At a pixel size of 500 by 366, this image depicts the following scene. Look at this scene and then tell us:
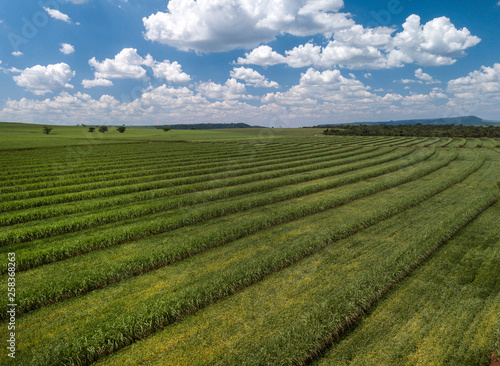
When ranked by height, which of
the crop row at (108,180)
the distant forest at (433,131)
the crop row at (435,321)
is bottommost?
the crop row at (435,321)

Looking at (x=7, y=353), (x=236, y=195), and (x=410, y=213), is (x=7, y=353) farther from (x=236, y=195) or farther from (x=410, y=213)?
(x=410, y=213)

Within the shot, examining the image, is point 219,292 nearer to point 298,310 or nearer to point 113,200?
point 298,310

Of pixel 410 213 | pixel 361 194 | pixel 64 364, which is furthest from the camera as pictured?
pixel 361 194

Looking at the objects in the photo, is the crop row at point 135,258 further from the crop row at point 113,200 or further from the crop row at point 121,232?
the crop row at point 113,200

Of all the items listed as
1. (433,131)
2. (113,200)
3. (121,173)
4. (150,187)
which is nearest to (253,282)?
(113,200)

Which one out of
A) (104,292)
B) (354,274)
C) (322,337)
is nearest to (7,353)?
(104,292)

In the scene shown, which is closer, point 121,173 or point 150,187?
point 150,187

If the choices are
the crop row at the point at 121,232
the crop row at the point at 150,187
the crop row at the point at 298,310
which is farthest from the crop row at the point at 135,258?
the crop row at the point at 150,187
